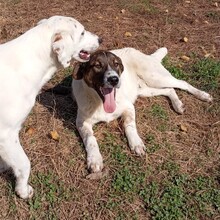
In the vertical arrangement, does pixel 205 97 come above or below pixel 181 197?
below

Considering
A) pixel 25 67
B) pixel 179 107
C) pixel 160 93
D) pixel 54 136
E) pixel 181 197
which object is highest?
pixel 25 67

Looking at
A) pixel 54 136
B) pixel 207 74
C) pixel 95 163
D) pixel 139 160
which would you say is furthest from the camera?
pixel 207 74

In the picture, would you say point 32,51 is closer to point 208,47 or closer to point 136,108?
point 136,108

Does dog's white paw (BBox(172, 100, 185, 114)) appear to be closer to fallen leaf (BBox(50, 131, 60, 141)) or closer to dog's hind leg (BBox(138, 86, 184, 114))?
dog's hind leg (BBox(138, 86, 184, 114))

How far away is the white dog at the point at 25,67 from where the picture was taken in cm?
359

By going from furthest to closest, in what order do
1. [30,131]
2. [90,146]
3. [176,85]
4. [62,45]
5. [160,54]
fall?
[160,54], [176,85], [30,131], [90,146], [62,45]

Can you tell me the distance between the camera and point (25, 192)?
3.98m

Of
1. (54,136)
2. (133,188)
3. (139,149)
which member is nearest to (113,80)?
(139,149)

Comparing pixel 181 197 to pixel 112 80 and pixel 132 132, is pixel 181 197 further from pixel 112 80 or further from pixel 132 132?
pixel 112 80

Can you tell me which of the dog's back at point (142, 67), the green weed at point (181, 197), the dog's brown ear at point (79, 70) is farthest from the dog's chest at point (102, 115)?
the green weed at point (181, 197)

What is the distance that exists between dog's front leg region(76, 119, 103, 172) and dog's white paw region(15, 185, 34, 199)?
706mm

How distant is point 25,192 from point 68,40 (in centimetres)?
156

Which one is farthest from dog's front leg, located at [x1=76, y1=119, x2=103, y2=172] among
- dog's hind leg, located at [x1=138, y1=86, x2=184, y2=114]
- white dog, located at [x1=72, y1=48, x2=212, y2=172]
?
dog's hind leg, located at [x1=138, y1=86, x2=184, y2=114]

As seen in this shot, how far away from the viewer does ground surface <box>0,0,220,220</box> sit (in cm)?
395
